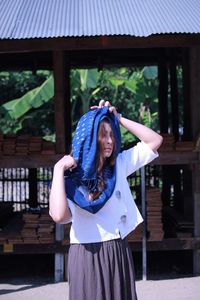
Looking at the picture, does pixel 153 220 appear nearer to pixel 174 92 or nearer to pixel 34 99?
pixel 174 92

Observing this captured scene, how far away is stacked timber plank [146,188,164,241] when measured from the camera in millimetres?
6926

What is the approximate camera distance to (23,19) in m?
6.16

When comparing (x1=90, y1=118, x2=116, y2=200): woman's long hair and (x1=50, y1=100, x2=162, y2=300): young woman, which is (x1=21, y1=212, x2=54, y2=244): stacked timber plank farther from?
(x1=90, y1=118, x2=116, y2=200): woman's long hair

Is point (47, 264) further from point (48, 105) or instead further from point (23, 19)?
point (48, 105)

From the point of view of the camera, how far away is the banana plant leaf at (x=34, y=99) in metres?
14.4

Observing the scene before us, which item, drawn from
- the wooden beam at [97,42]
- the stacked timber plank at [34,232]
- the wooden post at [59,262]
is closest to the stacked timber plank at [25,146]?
the stacked timber plank at [34,232]

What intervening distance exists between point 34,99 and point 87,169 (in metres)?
11.7

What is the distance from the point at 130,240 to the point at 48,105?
14.7 meters

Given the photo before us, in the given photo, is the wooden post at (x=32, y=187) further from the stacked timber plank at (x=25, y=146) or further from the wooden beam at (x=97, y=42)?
the wooden beam at (x=97, y=42)

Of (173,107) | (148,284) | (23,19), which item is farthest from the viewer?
(173,107)

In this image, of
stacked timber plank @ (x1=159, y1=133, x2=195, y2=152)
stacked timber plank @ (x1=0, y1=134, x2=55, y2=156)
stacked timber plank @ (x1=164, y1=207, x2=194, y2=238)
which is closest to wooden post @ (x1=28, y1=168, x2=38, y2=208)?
stacked timber plank @ (x1=164, y1=207, x2=194, y2=238)

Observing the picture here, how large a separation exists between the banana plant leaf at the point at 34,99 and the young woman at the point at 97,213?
11.3 meters

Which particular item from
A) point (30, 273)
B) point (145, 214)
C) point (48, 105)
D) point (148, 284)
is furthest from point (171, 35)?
point (48, 105)

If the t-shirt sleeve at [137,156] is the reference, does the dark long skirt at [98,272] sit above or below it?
below
